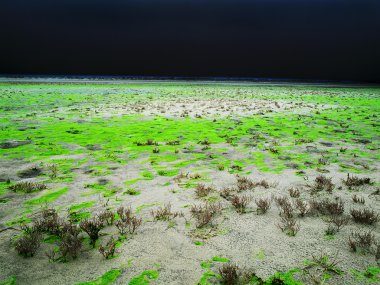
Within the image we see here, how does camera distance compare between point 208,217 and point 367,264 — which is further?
point 208,217

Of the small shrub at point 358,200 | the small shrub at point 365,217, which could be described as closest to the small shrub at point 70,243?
the small shrub at point 365,217

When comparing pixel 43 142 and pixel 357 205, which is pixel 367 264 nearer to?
pixel 357 205

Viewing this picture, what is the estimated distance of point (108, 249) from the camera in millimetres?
3818

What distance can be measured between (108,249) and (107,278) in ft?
1.78

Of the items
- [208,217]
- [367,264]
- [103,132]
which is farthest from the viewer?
[103,132]

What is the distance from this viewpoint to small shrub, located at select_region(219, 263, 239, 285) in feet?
10.5

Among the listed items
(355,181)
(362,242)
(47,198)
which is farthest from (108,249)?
(355,181)

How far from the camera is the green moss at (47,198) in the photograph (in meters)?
5.27

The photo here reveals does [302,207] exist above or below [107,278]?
above

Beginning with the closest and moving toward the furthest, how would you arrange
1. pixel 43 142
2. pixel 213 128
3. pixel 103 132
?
pixel 43 142 < pixel 103 132 < pixel 213 128

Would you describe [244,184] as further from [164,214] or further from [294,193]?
[164,214]

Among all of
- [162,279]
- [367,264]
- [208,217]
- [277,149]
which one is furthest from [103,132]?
[367,264]

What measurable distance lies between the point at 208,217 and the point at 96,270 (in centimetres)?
192

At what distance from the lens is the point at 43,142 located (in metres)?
10.1
